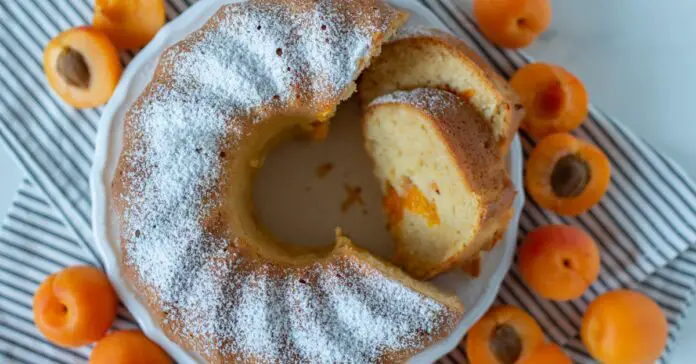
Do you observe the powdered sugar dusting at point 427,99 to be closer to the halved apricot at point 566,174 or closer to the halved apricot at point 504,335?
the halved apricot at point 566,174

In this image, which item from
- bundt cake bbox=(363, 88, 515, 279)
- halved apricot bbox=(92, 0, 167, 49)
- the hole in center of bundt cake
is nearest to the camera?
bundt cake bbox=(363, 88, 515, 279)

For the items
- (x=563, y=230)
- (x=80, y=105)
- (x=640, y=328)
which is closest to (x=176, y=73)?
(x=80, y=105)

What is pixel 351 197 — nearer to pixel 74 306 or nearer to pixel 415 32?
pixel 415 32

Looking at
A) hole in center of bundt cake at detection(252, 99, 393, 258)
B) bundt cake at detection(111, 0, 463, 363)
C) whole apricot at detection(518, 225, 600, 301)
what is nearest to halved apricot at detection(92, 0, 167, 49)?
bundt cake at detection(111, 0, 463, 363)

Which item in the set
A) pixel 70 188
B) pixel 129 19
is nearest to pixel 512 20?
pixel 129 19

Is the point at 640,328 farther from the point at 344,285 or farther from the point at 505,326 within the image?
the point at 344,285

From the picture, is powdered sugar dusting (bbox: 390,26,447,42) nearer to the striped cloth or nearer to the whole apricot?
the striped cloth
